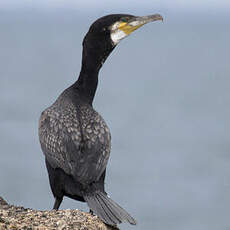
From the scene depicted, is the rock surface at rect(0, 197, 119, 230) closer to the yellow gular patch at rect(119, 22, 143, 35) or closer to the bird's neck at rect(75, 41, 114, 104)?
the bird's neck at rect(75, 41, 114, 104)

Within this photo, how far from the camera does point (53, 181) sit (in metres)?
7.63

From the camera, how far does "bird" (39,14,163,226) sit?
7242 millimetres

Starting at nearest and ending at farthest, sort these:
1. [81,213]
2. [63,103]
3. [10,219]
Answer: [10,219]
[81,213]
[63,103]

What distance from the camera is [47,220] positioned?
22.4ft

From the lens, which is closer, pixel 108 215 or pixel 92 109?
pixel 108 215

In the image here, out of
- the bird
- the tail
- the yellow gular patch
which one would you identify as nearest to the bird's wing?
the bird

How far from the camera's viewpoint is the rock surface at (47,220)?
6.53 metres

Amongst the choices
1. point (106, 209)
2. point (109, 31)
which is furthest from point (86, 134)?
point (109, 31)

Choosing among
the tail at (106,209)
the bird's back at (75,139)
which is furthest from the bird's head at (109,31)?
the tail at (106,209)

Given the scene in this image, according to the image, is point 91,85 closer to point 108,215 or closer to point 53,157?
point 53,157

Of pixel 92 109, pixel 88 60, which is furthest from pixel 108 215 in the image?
pixel 88 60

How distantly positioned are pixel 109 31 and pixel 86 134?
1801 mm

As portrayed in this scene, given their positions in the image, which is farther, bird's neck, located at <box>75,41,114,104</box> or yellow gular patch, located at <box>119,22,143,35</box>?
bird's neck, located at <box>75,41,114,104</box>

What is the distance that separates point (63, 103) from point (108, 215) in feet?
7.13
